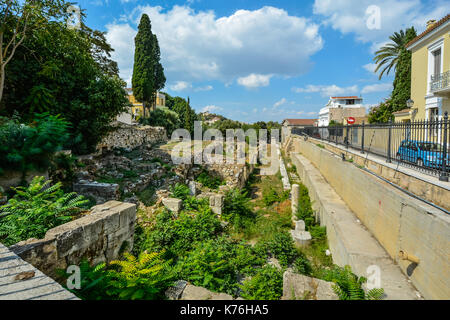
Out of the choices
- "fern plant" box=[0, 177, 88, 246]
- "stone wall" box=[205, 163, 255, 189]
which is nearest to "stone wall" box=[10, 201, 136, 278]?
"fern plant" box=[0, 177, 88, 246]

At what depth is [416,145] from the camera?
18.0ft

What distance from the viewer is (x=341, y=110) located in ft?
Answer: 135

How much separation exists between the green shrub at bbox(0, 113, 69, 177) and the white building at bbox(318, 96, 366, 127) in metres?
39.2

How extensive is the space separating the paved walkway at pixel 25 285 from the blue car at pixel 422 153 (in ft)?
21.6

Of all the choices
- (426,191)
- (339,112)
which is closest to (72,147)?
(426,191)

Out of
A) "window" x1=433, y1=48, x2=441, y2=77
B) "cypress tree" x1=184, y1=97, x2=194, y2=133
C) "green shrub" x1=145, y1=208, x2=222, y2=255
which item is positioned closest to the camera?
"green shrub" x1=145, y1=208, x2=222, y2=255

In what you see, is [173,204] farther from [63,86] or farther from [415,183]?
[63,86]

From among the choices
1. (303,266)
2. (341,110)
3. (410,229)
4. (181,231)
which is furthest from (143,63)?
(341,110)

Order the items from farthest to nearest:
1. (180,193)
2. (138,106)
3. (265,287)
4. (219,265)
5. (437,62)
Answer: (138,106) < (437,62) < (180,193) < (219,265) < (265,287)

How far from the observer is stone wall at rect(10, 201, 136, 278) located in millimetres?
3377

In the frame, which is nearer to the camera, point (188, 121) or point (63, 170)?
point (63, 170)

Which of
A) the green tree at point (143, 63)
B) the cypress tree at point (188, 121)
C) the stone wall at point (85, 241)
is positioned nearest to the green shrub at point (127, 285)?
the stone wall at point (85, 241)

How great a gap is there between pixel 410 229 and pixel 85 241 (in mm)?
5410

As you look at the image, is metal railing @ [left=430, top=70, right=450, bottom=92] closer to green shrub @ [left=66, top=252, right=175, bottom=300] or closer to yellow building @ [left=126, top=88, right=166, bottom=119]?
green shrub @ [left=66, top=252, right=175, bottom=300]
